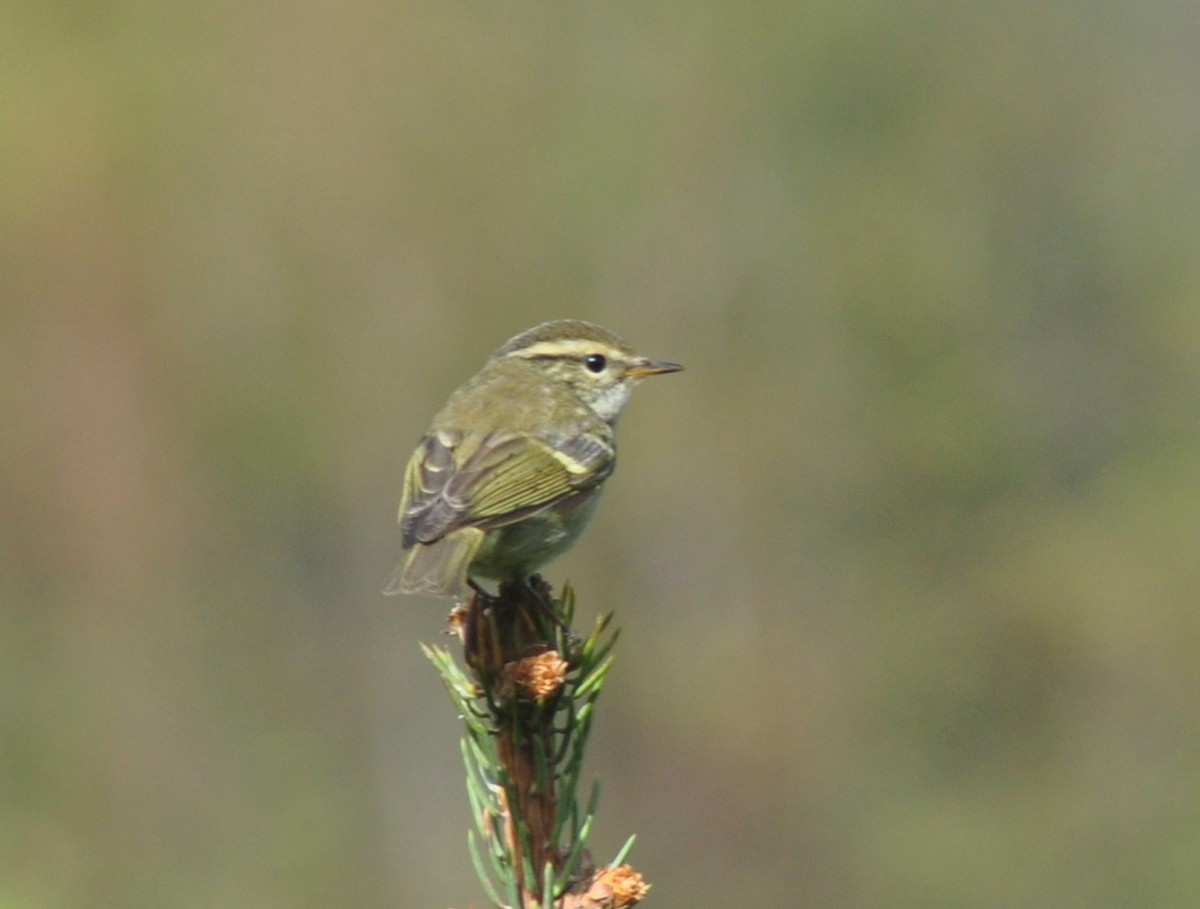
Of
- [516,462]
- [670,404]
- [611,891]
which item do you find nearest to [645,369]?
[516,462]

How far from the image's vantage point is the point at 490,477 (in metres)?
4.46

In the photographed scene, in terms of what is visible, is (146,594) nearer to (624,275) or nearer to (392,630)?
(392,630)

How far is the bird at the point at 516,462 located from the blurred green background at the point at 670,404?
14.8 m

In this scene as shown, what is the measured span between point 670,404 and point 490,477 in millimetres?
24131

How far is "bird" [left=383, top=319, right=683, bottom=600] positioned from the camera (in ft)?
13.3

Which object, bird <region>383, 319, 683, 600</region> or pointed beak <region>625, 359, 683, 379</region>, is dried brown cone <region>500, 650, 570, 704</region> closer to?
bird <region>383, 319, 683, 600</region>

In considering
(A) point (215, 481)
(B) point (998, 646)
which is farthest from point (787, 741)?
(A) point (215, 481)

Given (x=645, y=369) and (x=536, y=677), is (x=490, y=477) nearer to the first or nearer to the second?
(x=645, y=369)

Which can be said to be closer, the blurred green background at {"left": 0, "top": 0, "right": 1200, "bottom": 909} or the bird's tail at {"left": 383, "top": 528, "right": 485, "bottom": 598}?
the bird's tail at {"left": 383, "top": 528, "right": 485, "bottom": 598}

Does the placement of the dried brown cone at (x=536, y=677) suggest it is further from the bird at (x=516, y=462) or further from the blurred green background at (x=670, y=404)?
the blurred green background at (x=670, y=404)

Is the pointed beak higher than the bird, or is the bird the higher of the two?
the pointed beak

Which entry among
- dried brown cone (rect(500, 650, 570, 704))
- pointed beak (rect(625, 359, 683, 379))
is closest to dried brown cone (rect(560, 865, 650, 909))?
dried brown cone (rect(500, 650, 570, 704))

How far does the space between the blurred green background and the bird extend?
14.8 metres

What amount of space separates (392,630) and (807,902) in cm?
741
